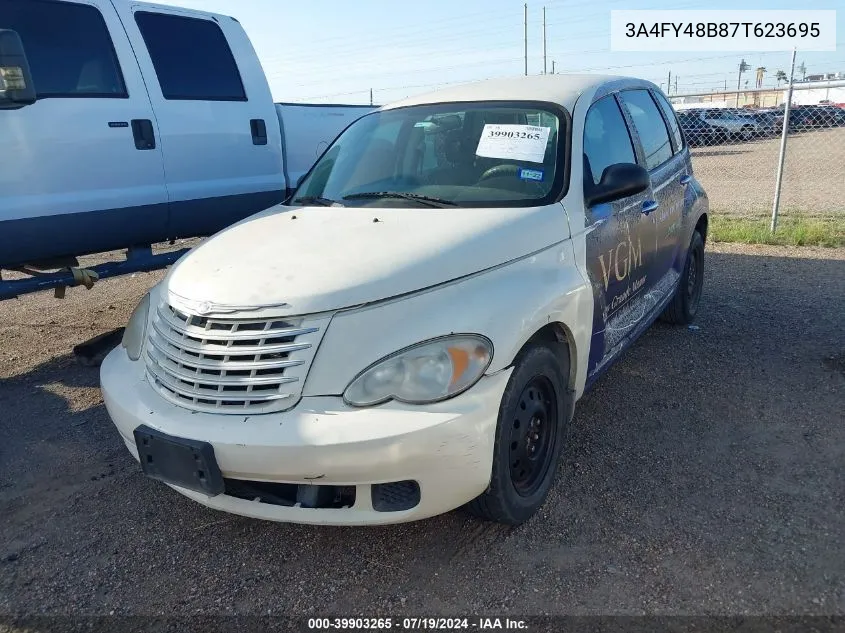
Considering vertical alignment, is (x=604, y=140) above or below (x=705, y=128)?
above

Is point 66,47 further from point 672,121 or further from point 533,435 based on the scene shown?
point 672,121

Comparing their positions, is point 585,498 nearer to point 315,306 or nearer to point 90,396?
point 315,306

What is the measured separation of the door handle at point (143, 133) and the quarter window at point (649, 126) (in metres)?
3.18

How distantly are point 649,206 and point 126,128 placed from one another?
3462 mm

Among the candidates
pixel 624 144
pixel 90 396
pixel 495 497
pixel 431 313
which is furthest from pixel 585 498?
pixel 90 396

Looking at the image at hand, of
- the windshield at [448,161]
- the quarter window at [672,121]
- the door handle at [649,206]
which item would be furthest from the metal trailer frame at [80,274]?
the quarter window at [672,121]

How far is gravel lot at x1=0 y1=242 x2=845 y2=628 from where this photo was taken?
2438 mm

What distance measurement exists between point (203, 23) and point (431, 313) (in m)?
4.10

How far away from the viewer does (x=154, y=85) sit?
474cm

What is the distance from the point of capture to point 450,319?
7.82 feet

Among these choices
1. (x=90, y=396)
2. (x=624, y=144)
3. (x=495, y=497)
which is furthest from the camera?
(x=90, y=396)

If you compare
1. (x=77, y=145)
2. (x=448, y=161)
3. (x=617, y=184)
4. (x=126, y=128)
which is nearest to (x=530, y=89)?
(x=448, y=161)

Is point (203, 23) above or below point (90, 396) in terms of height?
above

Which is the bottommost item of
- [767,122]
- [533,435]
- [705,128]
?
[767,122]
